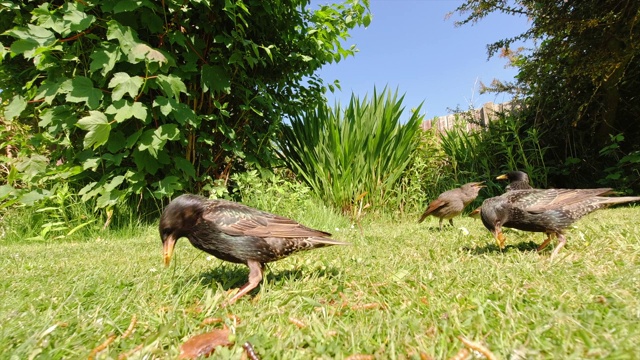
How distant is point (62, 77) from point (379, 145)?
16.9 feet

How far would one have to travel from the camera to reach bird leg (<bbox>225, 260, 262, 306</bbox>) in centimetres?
211

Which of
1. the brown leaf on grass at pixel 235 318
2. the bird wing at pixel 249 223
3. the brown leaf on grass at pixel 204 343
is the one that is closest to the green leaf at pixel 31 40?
the bird wing at pixel 249 223

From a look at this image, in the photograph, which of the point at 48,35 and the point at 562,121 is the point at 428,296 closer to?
the point at 48,35

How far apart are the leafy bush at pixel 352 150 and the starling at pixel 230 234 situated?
411 cm

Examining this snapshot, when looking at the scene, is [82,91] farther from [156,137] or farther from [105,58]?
[156,137]

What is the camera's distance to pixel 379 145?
6992 mm

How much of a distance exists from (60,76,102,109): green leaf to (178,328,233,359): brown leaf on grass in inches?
153

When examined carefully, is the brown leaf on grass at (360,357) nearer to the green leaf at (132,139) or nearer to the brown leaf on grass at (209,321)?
the brown leaf on grass at (209,321)

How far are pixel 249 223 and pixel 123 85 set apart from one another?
3010 millimetres

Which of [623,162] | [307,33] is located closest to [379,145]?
[307,33]

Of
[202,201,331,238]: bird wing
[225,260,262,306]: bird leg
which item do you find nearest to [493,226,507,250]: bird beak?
[202,201,331,238]: bird wing

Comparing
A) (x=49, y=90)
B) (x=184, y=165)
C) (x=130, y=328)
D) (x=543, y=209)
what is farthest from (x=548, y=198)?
(x=49, y=90)

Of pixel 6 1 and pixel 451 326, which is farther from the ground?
pixel 6 1

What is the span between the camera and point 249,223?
2.42m
